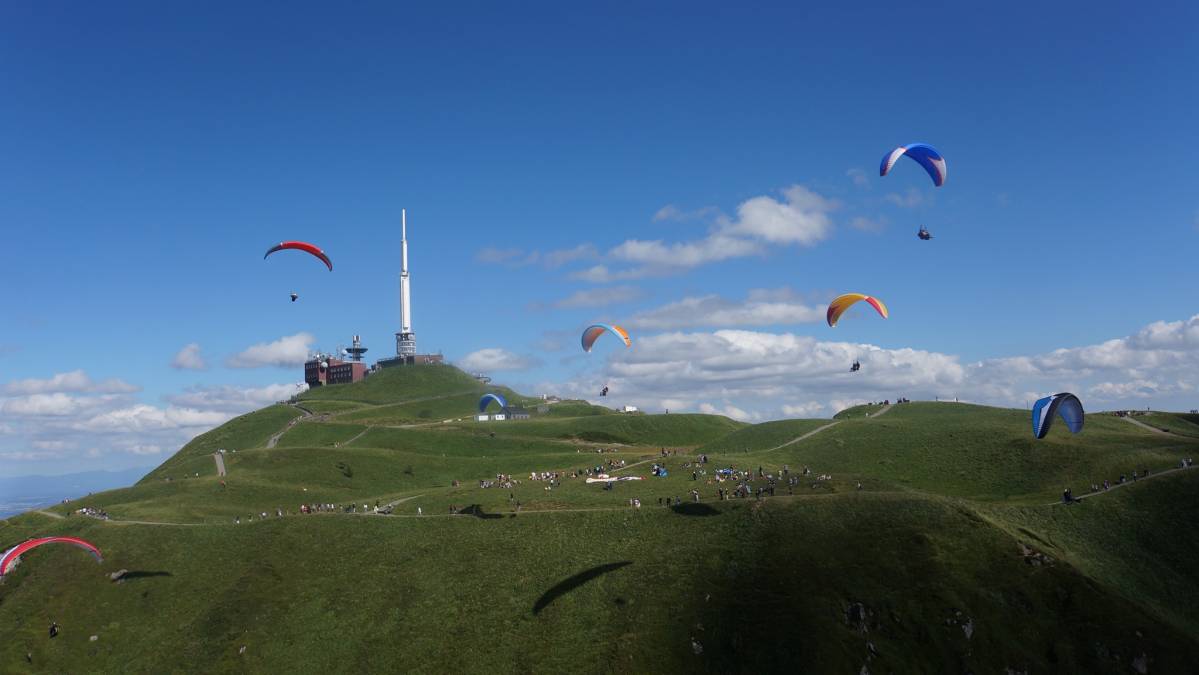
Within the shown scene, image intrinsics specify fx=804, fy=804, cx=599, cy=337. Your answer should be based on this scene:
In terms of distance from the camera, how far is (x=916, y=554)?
57906 millimetres

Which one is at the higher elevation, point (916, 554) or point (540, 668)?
point (916, 554)

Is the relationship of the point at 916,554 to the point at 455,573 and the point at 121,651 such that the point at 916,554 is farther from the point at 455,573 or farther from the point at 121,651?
the point at 121,651

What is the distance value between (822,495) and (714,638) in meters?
20.1

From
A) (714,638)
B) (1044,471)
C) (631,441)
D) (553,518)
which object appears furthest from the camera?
(631,441)

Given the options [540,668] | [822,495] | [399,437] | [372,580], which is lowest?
[540,668]

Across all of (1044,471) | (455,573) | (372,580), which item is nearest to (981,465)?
(1044,471)

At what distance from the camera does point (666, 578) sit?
59.6m

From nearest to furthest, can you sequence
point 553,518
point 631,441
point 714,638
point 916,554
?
1. point 714,638
2. point 916,554
3. point 553,518
4. point 631,441

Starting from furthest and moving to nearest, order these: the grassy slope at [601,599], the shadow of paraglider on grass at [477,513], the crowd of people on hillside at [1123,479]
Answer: the shadow of paraglider on grass at [477,513]
the crowd of people on hillside at [1123,479]
the grassy slope at [601,599]

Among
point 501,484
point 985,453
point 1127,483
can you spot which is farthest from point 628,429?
point 1127,483

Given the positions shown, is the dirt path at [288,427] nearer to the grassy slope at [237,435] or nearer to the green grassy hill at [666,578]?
the grassy slope at [237,435]

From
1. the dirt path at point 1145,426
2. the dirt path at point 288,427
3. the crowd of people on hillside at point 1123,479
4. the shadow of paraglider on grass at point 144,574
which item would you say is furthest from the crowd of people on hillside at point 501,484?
the dirt path at point 1145,426

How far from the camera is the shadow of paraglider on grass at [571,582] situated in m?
59.9

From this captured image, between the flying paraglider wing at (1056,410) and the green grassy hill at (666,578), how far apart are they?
808 cm
